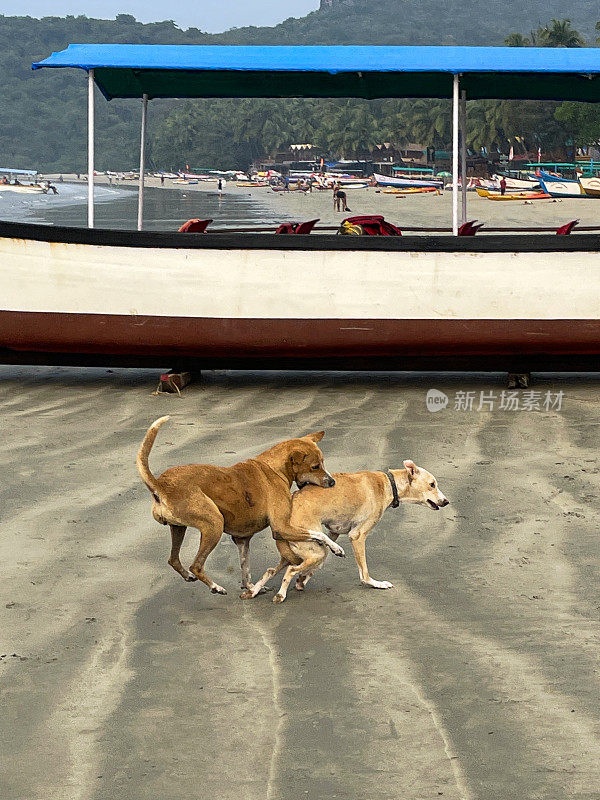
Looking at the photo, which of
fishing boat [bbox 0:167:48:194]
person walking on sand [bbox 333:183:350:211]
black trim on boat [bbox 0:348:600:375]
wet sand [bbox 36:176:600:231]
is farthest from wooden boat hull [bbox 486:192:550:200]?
fishing boat [bbox 0:167:48:194]

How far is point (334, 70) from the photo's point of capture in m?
8.71

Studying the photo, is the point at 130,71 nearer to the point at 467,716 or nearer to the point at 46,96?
the point at 467,716

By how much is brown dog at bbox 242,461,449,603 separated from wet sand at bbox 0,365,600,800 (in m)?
0.12

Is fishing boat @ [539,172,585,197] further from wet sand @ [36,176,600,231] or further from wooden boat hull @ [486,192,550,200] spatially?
wet sand @ [36,176,600,231]

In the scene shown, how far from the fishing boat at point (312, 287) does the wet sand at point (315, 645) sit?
1.90 meters

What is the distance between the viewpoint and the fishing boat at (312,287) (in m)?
8.70

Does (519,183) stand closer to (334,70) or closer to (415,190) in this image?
(415,190)

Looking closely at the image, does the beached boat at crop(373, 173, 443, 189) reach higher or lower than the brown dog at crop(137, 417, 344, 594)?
higher

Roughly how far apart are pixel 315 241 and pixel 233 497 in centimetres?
462

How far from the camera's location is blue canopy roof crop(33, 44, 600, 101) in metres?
8.73

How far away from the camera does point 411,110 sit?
96938 millimetres

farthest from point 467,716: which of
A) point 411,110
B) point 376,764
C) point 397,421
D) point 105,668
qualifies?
point 411,110

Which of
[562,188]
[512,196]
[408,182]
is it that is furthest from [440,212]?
[408,182]

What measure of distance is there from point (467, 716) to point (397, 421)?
4.41m
